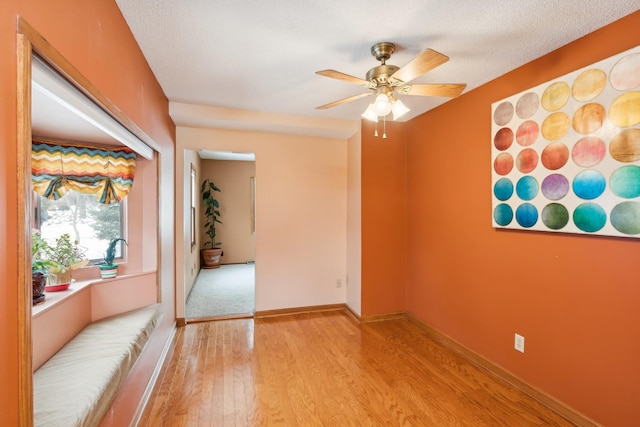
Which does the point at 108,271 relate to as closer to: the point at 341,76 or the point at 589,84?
the point at 341,76

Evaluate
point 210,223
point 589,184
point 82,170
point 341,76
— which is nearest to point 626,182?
point 589,184

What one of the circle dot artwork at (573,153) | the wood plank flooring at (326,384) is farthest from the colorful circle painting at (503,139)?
the wood plank flooring at (326,384)

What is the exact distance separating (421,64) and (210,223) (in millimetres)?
5776

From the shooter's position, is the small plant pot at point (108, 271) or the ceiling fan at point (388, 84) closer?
the ceiling fan at point (388, 84)

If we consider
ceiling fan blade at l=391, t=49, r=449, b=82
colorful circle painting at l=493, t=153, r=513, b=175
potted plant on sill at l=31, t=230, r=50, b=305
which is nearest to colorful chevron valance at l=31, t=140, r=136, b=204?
potted plant on sill at l=31, t=230, r=50, b=305

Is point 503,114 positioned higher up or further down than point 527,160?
higher up

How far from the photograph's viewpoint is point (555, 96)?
A: 1.92 m

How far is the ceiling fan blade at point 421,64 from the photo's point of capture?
58.1 inches

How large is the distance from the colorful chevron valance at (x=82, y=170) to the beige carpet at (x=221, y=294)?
6.71ft

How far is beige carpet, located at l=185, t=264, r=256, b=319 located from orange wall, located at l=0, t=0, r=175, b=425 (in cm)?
156

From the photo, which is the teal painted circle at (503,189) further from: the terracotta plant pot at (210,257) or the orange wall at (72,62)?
the terracotta plant pot at (210,257)

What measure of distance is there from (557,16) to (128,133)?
2600 mm

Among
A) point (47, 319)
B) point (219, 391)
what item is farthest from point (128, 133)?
point (219, 391)

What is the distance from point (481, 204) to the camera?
2529 millimetres
